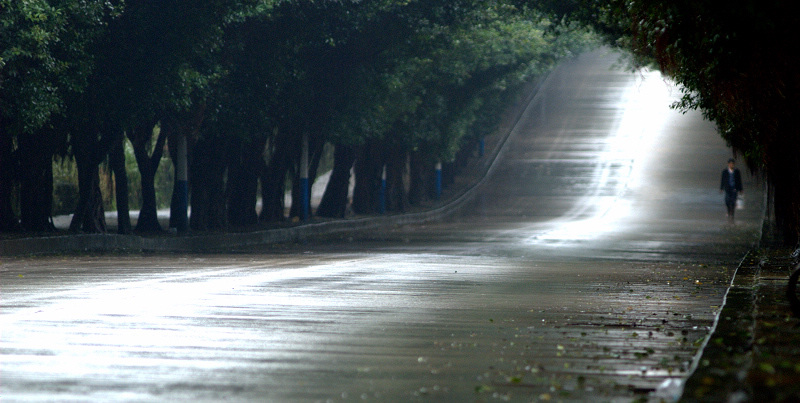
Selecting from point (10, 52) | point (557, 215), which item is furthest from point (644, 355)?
point (557, 215)

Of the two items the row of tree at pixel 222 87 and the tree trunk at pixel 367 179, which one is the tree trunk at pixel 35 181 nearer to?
the row of tree at pixel 222 87

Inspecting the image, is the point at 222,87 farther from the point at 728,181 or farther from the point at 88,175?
the point at 728,181

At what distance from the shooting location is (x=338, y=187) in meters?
45.0

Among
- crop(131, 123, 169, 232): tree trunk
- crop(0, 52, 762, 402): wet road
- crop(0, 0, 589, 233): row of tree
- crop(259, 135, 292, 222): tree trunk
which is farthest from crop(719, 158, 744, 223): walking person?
crop(131, 123, 169, 232): tree trunk

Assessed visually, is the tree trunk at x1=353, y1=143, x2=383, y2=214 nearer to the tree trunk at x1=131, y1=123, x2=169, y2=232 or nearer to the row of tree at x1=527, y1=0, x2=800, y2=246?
the tree trunk at x1=131, y1=123, x2=169, y2=232

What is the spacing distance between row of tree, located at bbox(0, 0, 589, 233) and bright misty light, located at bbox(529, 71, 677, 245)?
6137 millimetres

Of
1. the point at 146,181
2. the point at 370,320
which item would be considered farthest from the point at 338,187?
the point at 370,320

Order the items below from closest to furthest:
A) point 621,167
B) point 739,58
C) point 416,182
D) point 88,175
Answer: point 739,58, point 88,175, point 416,182, point 621,167

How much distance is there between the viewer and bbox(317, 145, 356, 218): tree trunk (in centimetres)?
4466

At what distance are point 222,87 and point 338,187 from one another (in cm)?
1352

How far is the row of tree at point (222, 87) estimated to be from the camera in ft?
82.3

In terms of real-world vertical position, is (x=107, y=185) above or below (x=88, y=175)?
above

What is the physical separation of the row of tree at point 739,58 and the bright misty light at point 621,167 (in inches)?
505

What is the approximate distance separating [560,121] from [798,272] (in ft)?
248
